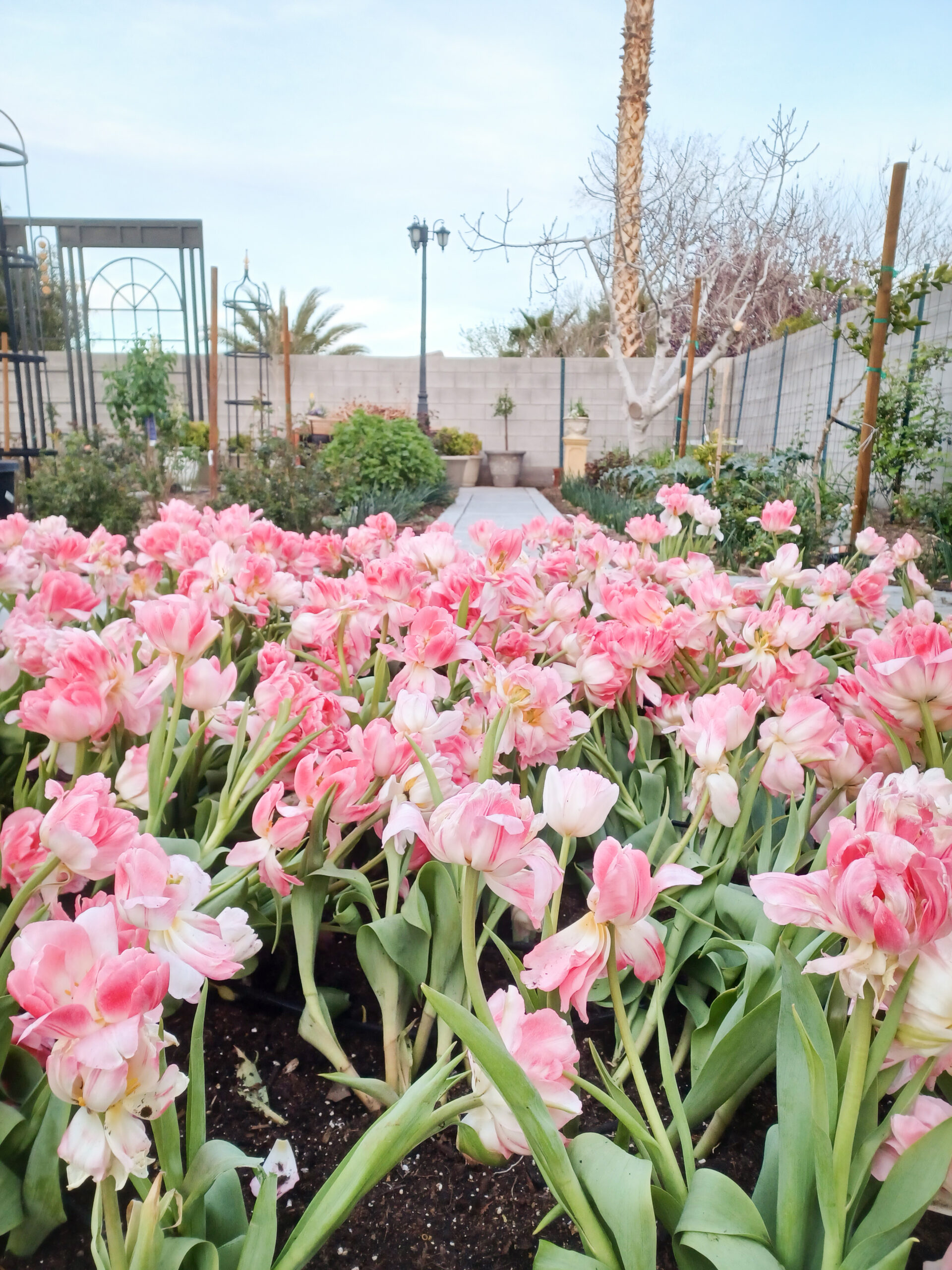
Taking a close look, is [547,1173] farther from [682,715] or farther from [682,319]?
[682,319]

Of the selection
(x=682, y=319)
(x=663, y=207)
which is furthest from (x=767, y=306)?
(x=663, y=207)

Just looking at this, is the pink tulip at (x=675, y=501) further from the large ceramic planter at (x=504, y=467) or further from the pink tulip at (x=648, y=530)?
the large ceramic planter at (x=504, y=467)

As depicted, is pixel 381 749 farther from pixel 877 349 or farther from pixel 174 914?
pixel 877 349

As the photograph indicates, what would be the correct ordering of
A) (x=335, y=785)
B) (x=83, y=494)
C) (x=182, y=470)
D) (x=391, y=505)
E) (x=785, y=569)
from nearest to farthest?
(x=335, y=785), (x=785, y=569), (x=83, y=494), (x=391, y=505), (x=182, y=470)

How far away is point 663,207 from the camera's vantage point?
44.2ft

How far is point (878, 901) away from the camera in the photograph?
412 millimetres

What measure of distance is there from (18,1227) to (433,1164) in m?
0.30

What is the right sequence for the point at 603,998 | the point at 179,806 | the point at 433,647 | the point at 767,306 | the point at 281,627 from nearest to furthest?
the point at 603,998, the point at 433,647, the point at 179,806, the point at 281,627, the point at 767,306

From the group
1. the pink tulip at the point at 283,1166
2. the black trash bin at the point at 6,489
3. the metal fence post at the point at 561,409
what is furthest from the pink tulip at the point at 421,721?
the metal fence post at the point at 561,409

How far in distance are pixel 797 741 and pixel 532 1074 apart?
1.47 feet

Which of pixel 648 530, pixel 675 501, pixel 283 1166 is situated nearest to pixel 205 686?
pixel 283 1166

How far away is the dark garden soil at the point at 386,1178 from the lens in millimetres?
608

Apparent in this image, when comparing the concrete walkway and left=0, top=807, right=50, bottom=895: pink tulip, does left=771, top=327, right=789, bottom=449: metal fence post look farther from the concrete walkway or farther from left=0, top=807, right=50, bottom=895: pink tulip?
left=0, top=807, right=50, bottom=895: pink tulip

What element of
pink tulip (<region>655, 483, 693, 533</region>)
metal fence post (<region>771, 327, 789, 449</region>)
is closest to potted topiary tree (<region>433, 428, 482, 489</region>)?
metal fence post (<region>771, 327, 789, 449</region>)
